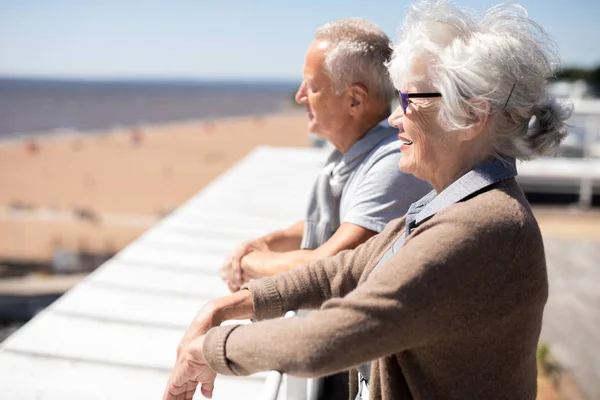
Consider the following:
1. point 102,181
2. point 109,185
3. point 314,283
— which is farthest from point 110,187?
point 314,283

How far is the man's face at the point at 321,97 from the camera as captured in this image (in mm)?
1923

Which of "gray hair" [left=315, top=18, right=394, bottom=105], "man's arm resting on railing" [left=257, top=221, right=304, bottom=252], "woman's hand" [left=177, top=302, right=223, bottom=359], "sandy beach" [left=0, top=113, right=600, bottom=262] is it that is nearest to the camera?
"woman's hand" [left=177, top=302, right=223, bottom=359]

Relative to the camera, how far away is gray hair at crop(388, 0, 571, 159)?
1116mm

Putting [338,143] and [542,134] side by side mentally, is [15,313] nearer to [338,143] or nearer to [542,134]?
[338,143]

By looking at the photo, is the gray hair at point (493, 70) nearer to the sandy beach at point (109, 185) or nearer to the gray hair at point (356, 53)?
the gray hair at point (356, 53)

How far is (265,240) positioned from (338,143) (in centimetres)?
44

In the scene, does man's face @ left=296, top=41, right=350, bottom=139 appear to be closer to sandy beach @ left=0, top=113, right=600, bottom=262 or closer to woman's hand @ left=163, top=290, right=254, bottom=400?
woman's hand @ left=163, top=290, right=254, bottom=400

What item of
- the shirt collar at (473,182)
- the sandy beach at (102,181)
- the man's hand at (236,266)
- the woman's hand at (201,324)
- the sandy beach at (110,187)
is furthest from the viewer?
the sandy beach at (102,181)

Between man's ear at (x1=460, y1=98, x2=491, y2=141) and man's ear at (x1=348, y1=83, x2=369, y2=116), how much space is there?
79 centimetres

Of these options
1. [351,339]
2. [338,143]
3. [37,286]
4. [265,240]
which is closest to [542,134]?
[351,339]

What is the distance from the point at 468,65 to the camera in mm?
1117

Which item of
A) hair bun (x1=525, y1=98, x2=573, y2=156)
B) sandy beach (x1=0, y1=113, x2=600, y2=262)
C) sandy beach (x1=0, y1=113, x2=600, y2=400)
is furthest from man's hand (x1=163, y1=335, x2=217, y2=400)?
sandy beach (x1=0, y1=113, x2=600, y2=262)

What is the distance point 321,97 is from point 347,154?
0.67 feet

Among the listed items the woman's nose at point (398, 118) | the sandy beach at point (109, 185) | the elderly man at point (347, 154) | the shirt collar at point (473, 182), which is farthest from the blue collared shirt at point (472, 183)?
the sandy beach at point (109, 185)
